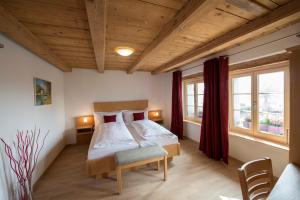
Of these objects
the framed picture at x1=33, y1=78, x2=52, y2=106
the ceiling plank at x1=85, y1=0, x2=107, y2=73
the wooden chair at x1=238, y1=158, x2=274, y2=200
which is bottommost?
the wooden chair at x1=238, y1=158, x2=274, y2=200

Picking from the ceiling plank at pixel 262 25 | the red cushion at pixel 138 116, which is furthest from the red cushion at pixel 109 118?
the ceiling plank at pixel 262 25

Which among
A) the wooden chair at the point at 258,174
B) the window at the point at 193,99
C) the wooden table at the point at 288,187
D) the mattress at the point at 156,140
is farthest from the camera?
the window at the point at 193,99

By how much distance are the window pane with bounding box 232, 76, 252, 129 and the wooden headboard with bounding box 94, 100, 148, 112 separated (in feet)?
8.44

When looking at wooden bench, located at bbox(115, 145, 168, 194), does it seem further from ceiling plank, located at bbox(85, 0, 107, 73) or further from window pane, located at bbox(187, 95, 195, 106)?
window pane, located at bbox(187, 95, 195, 106)

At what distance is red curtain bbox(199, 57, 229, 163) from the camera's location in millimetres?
2561

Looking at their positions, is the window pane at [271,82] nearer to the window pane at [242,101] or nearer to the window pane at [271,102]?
the window pane at [271,102]

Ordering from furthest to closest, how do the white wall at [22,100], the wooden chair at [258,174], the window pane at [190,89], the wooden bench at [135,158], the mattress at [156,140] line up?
the window pane at [190,89]
the mattress at [156,140]
the wooden bench at [135,158]
the white wall at [22,100]
the wooden chair at [258,174]

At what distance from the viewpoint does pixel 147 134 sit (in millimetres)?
2666

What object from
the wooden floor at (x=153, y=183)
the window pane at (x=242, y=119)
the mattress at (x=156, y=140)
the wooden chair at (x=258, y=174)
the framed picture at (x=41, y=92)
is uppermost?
the framed picture at (x=41, y=92)

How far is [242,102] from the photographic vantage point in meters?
2.68

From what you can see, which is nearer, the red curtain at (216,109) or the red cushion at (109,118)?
the red curtain at (216,109)

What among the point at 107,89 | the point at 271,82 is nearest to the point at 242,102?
the point at 271,82

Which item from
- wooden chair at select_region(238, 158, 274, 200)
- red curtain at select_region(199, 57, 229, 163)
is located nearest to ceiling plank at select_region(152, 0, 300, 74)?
red curtain at select_region(199, 57, 229, 163)

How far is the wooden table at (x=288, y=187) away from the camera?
832 mm
